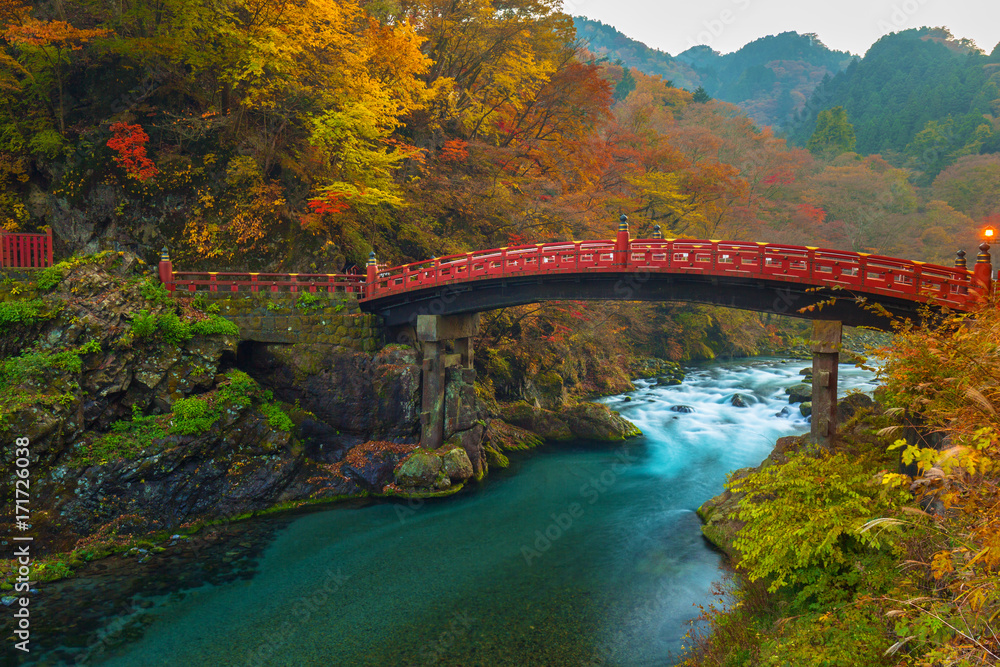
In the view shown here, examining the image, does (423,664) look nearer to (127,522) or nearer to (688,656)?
(688,656)

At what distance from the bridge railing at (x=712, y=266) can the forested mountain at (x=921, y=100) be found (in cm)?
5424

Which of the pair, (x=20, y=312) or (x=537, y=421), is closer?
(x=20, y=312)

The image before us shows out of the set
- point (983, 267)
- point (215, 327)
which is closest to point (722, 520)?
point (983, 267)

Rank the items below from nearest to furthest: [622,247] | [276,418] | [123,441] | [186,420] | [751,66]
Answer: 1. [123,441]
2. [186,420]
3. [622,247]
4. [276,418]
5. [751,66]

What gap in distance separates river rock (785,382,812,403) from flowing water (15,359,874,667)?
37.8ft

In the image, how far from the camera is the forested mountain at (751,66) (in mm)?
113062

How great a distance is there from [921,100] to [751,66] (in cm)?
7023

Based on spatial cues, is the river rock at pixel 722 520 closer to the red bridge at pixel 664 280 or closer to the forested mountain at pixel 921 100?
the red bridge at pixel 664 280

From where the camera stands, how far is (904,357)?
8.57 meters

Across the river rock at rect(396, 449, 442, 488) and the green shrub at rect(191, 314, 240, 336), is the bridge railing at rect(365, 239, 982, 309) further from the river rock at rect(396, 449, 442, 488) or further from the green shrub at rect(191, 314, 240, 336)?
the river rock at rect(396, 449, 442, 488)

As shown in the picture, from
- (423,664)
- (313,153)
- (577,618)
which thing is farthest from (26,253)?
(577,618)

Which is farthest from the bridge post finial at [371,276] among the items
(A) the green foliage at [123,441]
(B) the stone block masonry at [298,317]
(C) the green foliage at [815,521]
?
(C) the green foliage at [815,521]

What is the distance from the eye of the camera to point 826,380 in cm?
1517

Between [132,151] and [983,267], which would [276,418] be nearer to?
[132,151]
